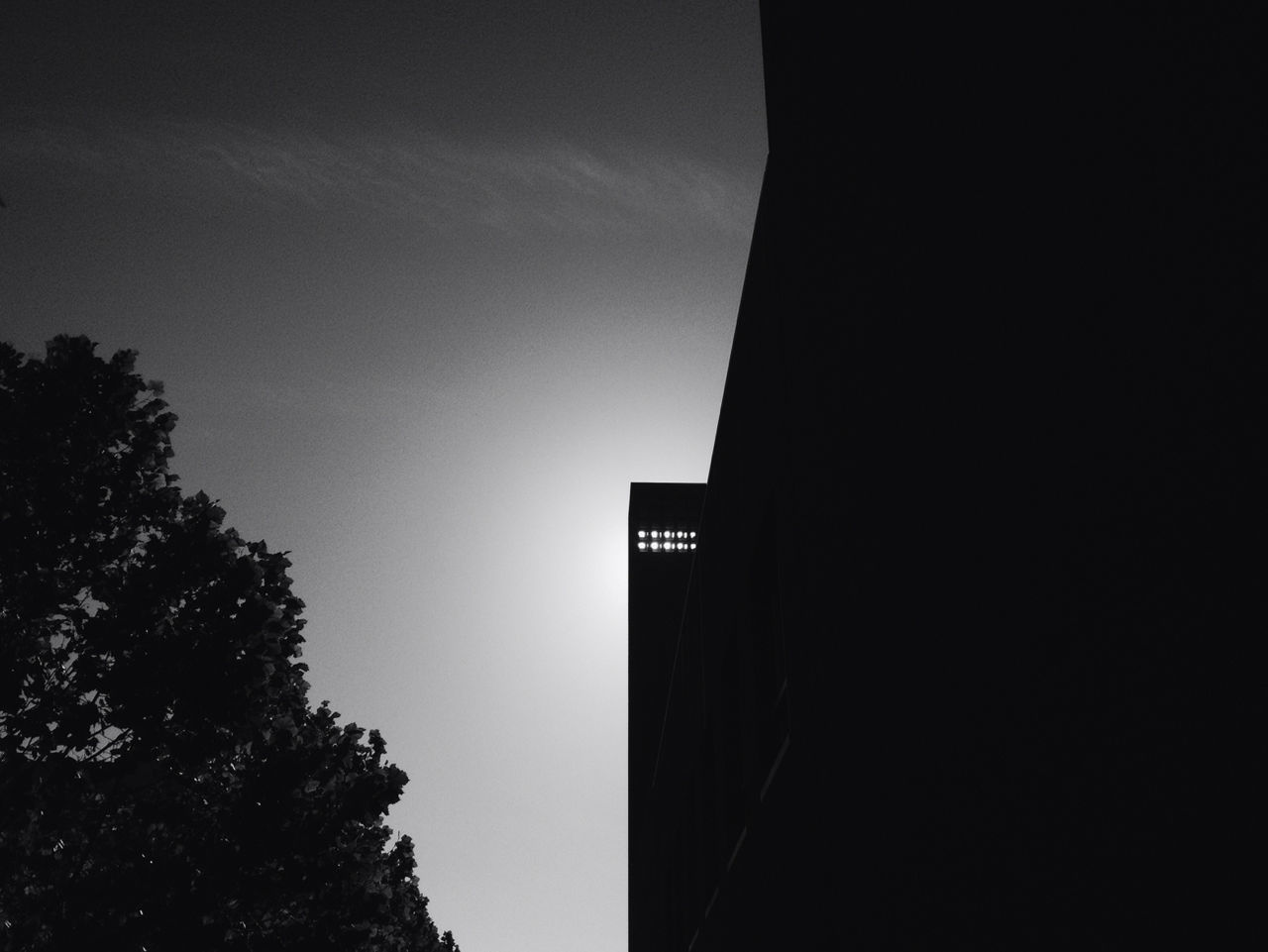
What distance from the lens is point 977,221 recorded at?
3.23 meters

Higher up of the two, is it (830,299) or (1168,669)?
(830,299)

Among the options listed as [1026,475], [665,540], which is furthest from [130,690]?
[665,540]

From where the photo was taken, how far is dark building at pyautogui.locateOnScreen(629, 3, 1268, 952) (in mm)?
2012

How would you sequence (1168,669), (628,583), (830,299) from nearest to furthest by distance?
(1168,669) < (830,299) < (628,583)

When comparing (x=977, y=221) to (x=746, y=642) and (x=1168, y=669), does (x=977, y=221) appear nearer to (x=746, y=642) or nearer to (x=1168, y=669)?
(x=1168, y=669)

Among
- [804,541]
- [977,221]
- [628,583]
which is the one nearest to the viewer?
[977,221]

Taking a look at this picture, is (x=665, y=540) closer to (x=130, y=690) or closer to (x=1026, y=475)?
(x=130, y=690)

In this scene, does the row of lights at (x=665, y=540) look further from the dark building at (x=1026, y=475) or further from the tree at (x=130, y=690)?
the dark building at (x=1026, y=475)

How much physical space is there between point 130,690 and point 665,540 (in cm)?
1998

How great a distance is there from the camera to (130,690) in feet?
42.3

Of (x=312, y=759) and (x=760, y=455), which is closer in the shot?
(x=760, y=455)

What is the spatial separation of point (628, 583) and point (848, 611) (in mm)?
27174

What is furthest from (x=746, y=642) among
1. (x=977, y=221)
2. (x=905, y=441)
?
(x=977, y=221)

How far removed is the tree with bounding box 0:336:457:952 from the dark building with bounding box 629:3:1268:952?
1008 centimetres
